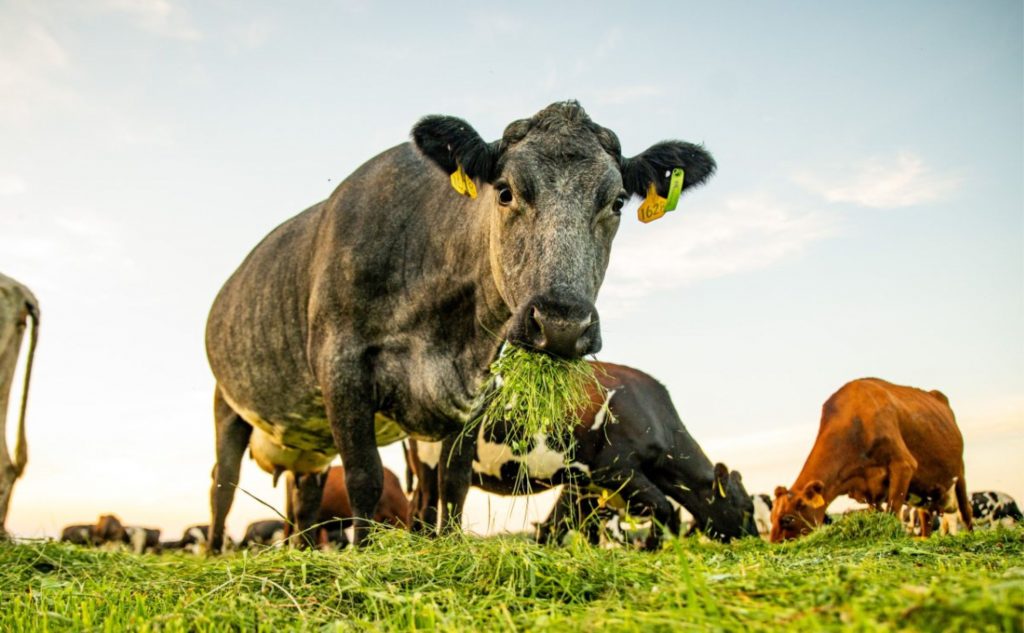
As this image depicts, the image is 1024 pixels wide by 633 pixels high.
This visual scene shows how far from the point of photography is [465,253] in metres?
6.34

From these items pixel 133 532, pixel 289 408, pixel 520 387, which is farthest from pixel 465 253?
pixel 133 532

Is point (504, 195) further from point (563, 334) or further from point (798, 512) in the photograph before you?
point (798, 512)

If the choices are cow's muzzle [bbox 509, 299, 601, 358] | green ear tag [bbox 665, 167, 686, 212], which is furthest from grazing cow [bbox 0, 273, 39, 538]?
green ear tag [bbox 665, 167, 686, 212]

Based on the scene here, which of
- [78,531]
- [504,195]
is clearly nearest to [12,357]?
[504,195]

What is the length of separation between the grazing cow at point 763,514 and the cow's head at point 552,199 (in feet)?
36.2

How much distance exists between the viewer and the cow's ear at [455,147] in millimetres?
6082

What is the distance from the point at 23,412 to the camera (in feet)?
25.5

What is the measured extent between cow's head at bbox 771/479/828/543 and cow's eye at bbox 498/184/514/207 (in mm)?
7112

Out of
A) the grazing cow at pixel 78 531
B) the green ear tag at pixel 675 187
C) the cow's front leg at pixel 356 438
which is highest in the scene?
the green ear tag at pixel 675 187

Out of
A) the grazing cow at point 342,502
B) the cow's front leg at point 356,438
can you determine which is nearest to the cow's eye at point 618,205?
the cow's front leg at point 356,438

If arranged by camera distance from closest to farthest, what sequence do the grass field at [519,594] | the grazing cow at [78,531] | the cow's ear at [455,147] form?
the grass field at [519,594] → the cow's ear at [455,147] → the grazing cow at [78,531]

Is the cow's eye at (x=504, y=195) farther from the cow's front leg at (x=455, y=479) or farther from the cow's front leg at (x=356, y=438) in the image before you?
the cow's front leg at (x=455, y=479)

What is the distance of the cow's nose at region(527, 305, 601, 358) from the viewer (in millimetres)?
4965

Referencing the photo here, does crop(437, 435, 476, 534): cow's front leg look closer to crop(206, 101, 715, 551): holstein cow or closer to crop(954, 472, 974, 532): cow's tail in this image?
crop(206, 101, 715, 551): holstein cow
